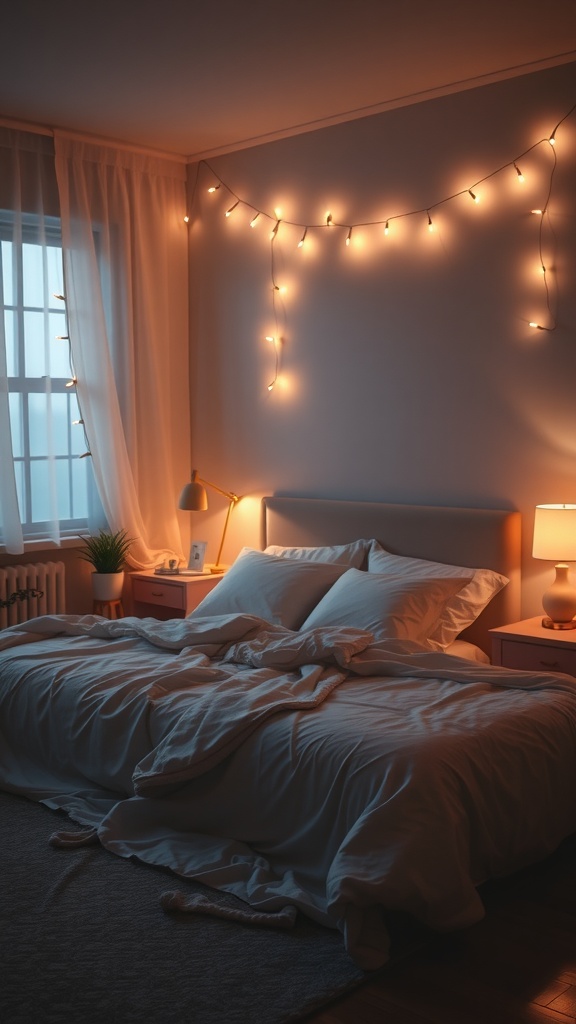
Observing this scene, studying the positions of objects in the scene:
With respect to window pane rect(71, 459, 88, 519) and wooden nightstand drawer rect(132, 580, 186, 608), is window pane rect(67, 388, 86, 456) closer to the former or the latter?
window pane rect(71, 459, 88, 519)

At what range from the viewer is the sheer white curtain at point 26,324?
4812 mm

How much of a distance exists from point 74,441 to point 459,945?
3397 mm

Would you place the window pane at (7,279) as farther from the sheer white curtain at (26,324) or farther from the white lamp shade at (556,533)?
the white lamp shade at (556,533)

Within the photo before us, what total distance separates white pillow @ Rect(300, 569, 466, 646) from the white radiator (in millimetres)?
1566

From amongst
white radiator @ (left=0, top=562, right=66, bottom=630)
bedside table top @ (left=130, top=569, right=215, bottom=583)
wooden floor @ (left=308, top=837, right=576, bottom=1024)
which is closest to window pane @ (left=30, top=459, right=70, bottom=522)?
white radiator @ (left=0, top=562, right=66, bottom=630)

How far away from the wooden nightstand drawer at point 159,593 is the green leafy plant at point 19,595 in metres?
0.56

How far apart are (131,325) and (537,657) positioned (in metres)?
2.82

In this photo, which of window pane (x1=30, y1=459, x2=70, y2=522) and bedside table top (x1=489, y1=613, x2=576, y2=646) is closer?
bedside table top (x1=489, y1=613, x2=576, y2=646)

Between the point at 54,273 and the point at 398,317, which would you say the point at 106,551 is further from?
the point at 398,317

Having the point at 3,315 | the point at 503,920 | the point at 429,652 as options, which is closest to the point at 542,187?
the point at 429,652

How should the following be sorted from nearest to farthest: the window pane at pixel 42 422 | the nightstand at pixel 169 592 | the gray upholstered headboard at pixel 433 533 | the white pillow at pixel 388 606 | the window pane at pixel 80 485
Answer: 1. the white pillow at pixel 388 606
2. the gray upholstered headboard at pixel 433 533
3. the window pane at pixel 42 422
4. the nightstand at pixel 169 592
5. the window pane at pixel 80 485

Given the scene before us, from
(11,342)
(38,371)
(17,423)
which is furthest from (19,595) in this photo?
(11,342)

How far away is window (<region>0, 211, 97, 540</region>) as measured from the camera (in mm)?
4930

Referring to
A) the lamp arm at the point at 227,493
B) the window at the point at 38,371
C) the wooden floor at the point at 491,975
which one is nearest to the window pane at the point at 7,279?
the window at the point at 38,371
